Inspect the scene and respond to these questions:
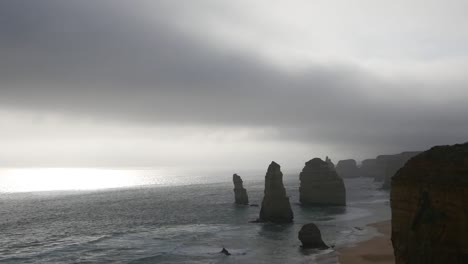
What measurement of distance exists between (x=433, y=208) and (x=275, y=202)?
62515mm

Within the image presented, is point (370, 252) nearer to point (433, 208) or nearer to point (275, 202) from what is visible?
point (275, 202)

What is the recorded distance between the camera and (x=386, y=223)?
8144cm

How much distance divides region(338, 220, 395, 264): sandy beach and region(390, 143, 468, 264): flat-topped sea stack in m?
25.8

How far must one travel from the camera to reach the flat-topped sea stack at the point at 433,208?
24109 millimetres

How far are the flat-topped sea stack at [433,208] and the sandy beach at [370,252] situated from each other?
84.8 feet

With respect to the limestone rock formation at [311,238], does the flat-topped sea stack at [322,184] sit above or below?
above

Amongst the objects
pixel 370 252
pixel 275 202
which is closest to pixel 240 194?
pixel 275 202

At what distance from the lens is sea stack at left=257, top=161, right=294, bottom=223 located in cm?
8419

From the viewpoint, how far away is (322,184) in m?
112

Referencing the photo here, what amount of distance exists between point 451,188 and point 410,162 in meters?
4.48

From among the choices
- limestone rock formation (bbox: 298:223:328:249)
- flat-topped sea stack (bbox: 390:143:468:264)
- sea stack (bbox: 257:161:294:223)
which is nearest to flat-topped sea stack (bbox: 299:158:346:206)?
sea stack (bbox: 257:161:294:223)

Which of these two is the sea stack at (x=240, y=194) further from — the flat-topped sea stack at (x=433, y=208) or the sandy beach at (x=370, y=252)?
the flat-topped sea stack at (x=433, y=208)

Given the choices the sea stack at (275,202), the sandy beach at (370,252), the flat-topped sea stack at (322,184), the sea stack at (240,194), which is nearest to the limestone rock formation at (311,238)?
the sandy beach at (370,252)

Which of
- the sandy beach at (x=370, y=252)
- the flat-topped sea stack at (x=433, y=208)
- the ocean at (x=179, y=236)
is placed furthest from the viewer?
the ocean at (x=179, y=236)
